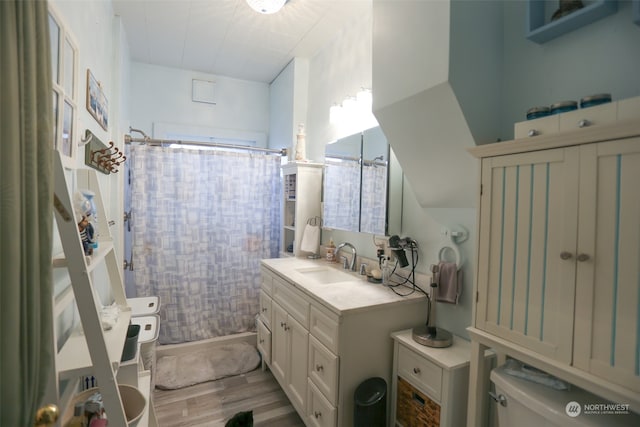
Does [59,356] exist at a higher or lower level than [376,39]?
lower

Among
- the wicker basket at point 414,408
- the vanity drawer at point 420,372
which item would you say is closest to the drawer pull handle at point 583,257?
the vanity drawer at point 420,372

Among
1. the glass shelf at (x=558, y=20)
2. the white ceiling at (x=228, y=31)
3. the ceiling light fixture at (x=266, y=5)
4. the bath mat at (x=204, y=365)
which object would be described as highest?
the white ceiling at (x=228, y=31)

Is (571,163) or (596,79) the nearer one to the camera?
(571,163)

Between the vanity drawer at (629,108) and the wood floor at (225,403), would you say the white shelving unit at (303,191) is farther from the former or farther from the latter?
the vanity drawer at (629,108)

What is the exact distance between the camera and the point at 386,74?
1457 mm

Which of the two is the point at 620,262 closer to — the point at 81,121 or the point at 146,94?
the point at 81,121

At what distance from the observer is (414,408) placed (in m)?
1.43

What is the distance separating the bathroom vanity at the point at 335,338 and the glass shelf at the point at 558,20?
4.02ft

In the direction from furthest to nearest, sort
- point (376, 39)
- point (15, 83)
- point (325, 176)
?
1. point (325, 176)
2. point (376, 39)
3. point (15, 83)

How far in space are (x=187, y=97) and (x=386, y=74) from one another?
8.38 ft

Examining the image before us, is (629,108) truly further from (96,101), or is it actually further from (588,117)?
(96,101)

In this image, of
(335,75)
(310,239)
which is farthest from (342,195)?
(335,75)

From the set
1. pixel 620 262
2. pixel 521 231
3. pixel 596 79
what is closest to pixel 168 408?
pixel 521 231

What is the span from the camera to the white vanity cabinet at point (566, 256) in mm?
780
